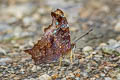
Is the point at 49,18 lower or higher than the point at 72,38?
higher

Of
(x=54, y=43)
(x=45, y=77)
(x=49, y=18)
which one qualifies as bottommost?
(x=45, y=77)

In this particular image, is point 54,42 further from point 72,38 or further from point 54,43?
point 72,38

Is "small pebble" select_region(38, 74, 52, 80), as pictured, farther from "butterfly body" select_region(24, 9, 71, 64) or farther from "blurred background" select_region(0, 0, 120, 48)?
"blurred background" select_region(0, 0, 120, 48)

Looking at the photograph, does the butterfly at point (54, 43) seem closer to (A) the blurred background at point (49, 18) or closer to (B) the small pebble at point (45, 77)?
(B) the small pebble at point (45, 77)

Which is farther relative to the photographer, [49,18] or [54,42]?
[49,18]

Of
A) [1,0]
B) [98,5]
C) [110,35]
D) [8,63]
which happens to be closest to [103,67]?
[8,63]

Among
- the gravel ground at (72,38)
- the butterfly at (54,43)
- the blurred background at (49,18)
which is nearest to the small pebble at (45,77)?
the gravel ground at (72,38)

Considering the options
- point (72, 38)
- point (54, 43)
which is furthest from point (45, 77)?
point (72, 38)

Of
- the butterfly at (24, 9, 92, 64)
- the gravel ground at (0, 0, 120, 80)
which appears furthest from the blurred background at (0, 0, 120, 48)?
the butterfly at (24, 9, 92, 64)
